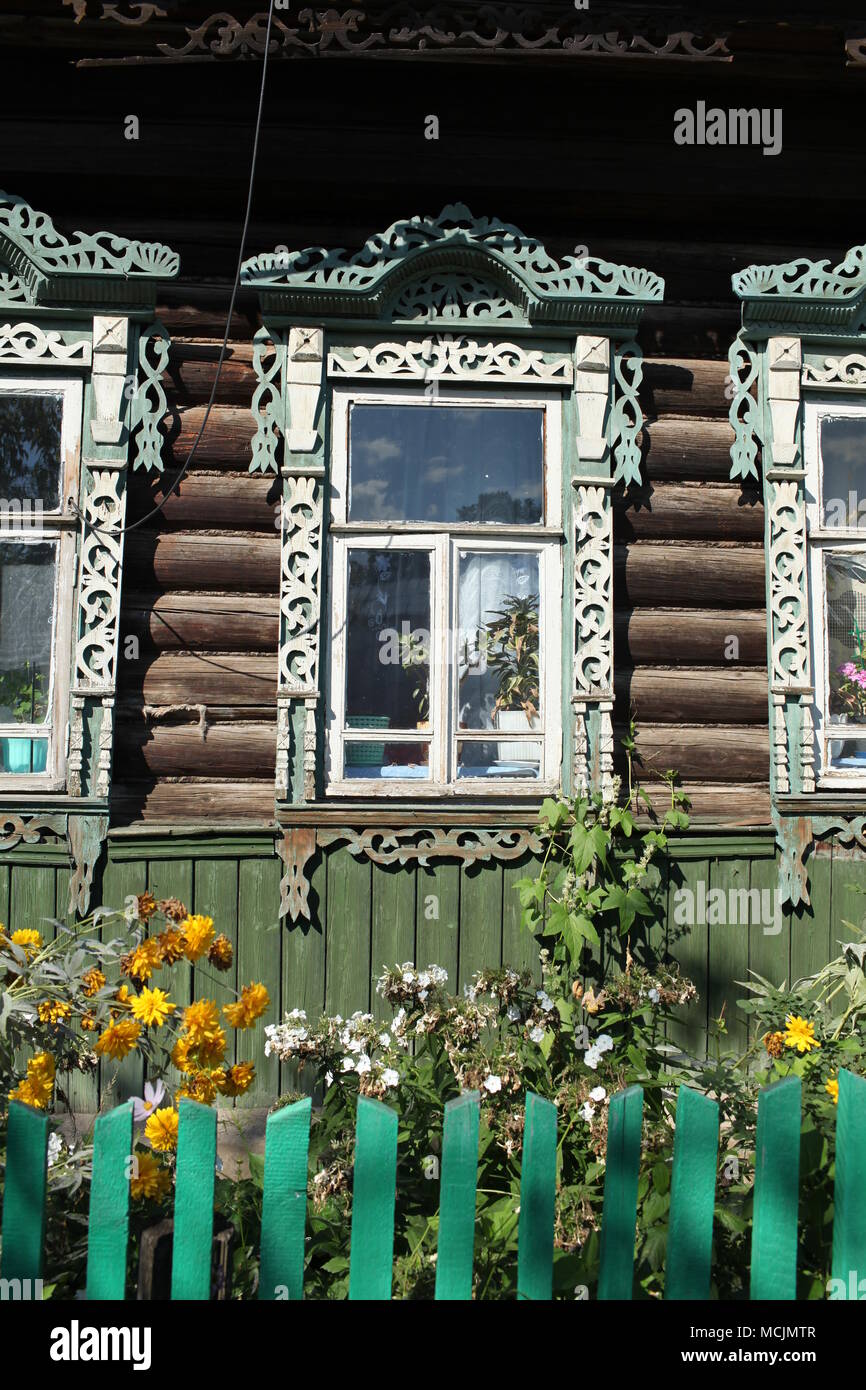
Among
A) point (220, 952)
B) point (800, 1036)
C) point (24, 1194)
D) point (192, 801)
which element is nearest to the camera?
point (24, 1194)

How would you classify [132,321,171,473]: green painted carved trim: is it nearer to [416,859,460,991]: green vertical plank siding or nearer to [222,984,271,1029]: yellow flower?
[416,859,460,991]: green vertical plank siding

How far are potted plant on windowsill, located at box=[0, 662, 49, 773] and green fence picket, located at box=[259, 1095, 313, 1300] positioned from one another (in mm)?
3032

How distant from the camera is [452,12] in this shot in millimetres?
4316

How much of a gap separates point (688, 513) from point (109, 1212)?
3739 mm

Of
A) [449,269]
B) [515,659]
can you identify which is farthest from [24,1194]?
[449,269]

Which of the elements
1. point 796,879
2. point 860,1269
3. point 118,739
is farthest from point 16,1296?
point 796,879

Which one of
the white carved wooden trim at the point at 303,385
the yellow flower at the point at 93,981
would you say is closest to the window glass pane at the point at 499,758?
the white carved wooden trim at the point at 303,385

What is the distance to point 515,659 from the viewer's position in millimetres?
4555

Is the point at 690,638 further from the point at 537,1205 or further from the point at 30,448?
the point at 537,1205

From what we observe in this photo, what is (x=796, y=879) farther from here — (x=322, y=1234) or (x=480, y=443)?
(x=322, y=1234)

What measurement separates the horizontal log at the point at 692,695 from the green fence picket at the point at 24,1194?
10.7 feet

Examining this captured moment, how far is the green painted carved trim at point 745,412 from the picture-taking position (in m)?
4.57

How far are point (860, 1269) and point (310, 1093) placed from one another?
277 cm

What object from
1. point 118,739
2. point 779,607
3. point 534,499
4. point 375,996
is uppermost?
point 534,499
